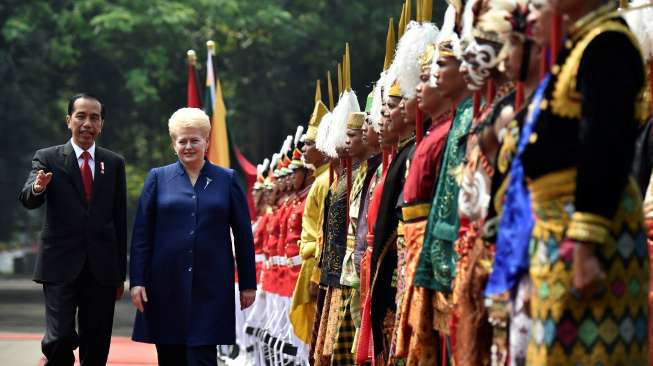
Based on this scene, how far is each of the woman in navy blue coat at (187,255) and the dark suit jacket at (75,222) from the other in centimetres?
72

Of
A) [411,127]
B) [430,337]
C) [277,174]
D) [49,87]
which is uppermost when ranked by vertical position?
[49,87]

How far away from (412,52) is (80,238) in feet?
8.63

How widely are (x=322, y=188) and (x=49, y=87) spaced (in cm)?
2623

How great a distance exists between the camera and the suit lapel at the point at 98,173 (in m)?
8.78

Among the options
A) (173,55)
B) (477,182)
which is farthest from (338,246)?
(173,55)

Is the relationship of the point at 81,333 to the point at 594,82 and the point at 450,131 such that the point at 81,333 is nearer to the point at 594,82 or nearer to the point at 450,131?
the point at 450,131

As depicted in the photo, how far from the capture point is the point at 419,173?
6.37 metres

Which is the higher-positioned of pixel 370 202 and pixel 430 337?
pixel 370 202

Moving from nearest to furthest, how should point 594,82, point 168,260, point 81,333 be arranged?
point 594,82, point 168,260, point 81,333

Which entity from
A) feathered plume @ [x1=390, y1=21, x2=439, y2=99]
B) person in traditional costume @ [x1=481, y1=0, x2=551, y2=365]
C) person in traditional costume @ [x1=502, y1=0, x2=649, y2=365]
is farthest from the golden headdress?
person in traditional costume @ [x1=502, y1=0, x2=649, y2=365]

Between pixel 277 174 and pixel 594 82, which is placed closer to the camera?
pixel 594 82

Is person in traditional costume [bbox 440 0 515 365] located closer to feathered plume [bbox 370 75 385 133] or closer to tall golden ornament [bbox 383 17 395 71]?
tall golden ornament [bbox 383 17 395 71]

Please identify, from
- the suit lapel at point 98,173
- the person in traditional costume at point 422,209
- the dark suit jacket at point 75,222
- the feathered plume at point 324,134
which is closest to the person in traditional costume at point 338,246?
the feathered plume at point 324,134

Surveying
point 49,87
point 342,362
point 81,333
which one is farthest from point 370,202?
point 49,87
